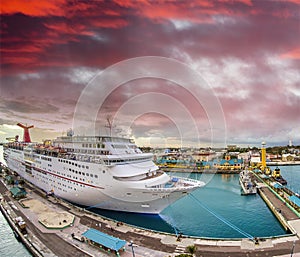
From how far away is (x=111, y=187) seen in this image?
21609 millimetres

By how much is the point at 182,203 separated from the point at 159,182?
352 inches

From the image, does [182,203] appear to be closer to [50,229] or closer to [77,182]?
[77,182]

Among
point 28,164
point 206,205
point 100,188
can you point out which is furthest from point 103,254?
point 28,164

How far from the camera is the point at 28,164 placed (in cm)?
3622

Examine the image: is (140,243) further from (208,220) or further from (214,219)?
(214,219)

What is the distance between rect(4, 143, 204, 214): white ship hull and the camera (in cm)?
2120

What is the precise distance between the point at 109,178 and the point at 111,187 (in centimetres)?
89

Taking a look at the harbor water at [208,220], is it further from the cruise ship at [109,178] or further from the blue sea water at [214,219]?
the cruise ship at [109,178]

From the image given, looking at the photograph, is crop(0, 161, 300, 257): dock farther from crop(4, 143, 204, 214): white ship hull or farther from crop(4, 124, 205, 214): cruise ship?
crop(4, 124, 205, 214): cruise ship

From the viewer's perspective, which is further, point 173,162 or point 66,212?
point 173,162

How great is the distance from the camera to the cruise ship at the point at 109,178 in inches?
842

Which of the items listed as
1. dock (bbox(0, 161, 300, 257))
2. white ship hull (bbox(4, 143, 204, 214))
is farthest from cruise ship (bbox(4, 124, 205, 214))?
dock (bbox(0, 161, 300, 257))

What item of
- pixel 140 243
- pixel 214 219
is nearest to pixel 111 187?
pixel 140 243

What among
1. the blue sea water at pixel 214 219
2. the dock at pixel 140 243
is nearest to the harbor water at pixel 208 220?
the blue sea water at pixel 214 219
